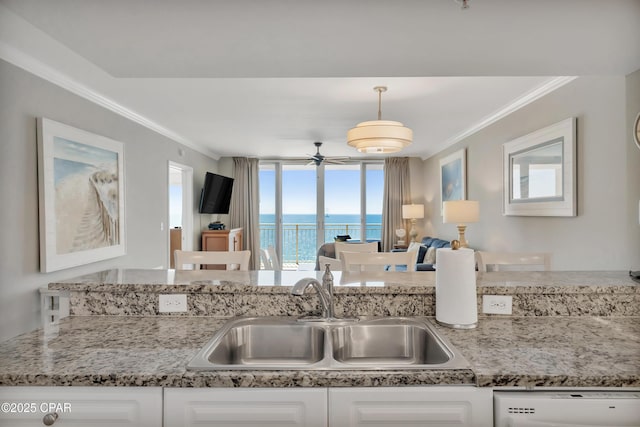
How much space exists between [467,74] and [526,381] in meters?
1.89

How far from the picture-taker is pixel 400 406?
96 cm

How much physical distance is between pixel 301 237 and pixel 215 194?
2411mm

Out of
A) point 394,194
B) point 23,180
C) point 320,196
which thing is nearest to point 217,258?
point 23,180

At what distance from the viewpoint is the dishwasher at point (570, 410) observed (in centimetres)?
94

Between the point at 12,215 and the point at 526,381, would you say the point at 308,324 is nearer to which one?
the point at 526,381

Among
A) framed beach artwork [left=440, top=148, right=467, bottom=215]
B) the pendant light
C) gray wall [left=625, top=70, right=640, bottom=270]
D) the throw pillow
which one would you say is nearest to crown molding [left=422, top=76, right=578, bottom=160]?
framed beach artwork [left=440, top=148, right=467, bottom=215]

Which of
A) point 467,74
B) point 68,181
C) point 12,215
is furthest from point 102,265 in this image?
point 467,74

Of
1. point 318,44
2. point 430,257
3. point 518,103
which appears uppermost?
point 518,103

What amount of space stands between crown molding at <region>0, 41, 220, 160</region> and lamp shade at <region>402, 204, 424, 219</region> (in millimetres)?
4305

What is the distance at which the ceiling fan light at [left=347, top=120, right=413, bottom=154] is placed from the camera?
3125 millimetres

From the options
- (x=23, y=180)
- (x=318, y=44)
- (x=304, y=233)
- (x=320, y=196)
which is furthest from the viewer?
(x=304, y=233)

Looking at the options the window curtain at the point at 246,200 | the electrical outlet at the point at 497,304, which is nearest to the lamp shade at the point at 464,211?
the electrical outlet at the point at 497,304

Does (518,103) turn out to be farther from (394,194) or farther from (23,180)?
(23,180)

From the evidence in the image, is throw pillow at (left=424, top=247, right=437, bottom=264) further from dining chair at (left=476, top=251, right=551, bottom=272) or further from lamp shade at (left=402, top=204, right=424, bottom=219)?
dining chair at (left=476, top=251, right=551, bottom=272)
